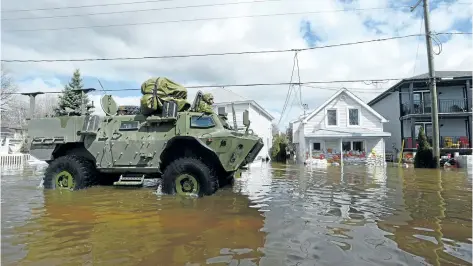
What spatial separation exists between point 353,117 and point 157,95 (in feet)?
63.5

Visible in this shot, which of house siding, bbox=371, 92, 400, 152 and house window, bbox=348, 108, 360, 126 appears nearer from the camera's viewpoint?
house window, bbox=348, 108, 360, 126

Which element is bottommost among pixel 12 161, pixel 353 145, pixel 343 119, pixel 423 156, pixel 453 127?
pixel 12 161

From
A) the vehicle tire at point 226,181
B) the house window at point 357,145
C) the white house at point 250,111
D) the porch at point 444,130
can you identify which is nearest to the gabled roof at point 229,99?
the white house at point 250,111

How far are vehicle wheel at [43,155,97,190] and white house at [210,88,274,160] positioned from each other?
18056mm

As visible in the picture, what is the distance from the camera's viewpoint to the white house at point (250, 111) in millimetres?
27359

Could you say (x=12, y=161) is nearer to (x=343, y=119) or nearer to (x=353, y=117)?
(x=343, y=119)

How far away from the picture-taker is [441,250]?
3.94m

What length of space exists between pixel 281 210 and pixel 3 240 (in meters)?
4.27

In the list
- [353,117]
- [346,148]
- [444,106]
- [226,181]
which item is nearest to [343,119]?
[353,117]

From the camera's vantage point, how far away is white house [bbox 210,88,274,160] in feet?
89.8

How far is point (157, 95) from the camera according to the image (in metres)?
8.62

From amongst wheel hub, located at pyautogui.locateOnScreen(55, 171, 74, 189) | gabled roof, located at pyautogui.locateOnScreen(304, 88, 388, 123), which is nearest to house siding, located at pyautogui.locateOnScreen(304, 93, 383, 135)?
gabled roof, located at pyautogui.locateOnScreen(304, 88, 388, 123)

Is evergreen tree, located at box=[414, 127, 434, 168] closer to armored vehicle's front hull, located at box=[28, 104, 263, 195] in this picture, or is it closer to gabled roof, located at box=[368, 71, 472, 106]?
gabled roof, located at box=[368, 71, 472, 106]

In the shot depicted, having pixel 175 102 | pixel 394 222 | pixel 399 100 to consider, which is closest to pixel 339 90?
pixel 399 100
